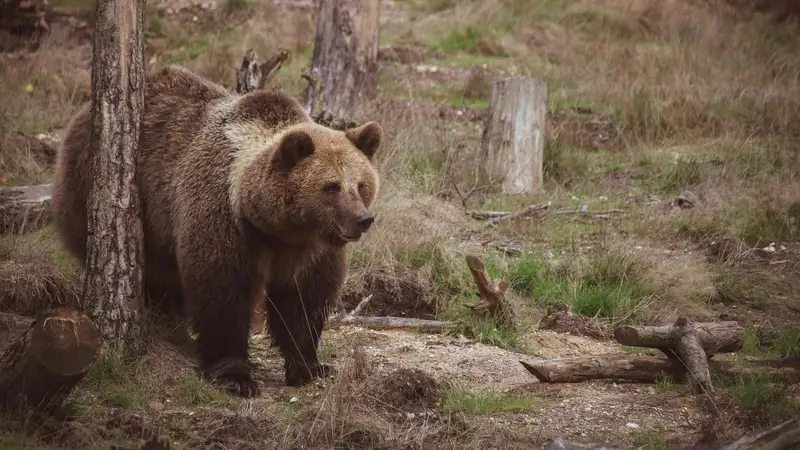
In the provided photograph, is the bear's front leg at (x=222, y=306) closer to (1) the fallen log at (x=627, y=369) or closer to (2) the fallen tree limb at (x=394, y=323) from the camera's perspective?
(2) the fallen tree limb at (x=394, y=323)

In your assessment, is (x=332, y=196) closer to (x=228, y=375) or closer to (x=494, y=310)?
(x=228, y=375)

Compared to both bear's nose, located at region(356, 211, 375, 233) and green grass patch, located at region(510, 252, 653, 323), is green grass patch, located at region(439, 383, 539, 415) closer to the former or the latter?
bear's nose, located at region(356, 211, 375, 233)

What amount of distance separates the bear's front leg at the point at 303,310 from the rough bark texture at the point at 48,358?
1609 mm

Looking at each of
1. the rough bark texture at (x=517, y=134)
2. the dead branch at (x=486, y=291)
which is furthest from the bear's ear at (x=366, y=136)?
the rough bark texture at (x=517, y=134)

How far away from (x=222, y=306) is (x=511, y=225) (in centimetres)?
391

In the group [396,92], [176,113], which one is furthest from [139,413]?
[396,92]

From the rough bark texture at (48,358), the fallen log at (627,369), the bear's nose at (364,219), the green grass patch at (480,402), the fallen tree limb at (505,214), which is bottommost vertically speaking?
the fallen tree limb at (505,214)

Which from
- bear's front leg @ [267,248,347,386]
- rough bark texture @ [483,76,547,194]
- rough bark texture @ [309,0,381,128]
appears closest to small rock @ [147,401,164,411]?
bear's front leg @ [267,248,347,386]

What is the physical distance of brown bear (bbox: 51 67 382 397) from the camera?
212 inches

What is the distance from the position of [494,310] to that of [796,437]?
111 inches

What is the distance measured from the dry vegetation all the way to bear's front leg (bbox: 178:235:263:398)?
203 mm

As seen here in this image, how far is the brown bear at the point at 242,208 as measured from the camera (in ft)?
17.7

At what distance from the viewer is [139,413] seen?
4.96 metres

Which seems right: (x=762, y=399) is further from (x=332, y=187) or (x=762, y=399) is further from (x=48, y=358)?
(x=48, y=358)
